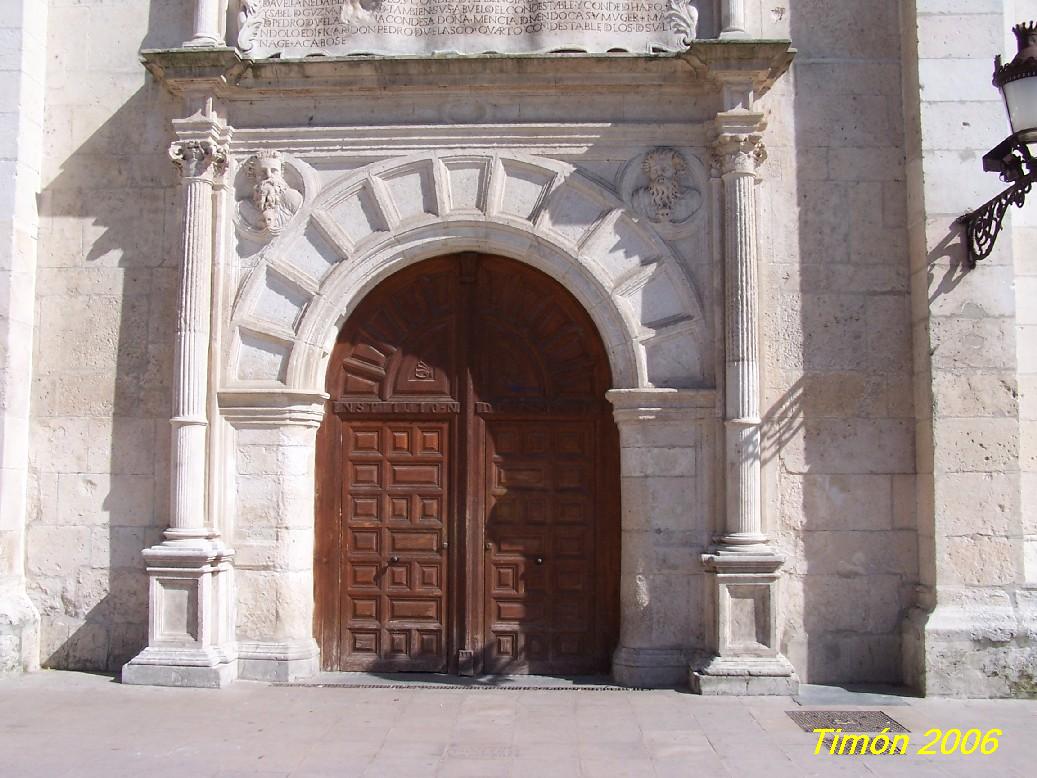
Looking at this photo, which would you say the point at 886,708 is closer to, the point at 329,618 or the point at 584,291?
the point at 584,291

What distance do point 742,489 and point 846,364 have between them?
119cm

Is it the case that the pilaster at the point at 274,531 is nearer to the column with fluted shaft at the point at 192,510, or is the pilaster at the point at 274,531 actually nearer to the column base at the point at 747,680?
the column with fluted shaft at the point at 192,510

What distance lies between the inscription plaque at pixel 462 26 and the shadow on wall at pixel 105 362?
2.58ft

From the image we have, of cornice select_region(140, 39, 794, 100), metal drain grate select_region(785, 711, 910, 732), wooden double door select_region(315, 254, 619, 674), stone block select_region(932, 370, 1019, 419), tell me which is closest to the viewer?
metal drain grate select_region(785, 711, 910, 732)

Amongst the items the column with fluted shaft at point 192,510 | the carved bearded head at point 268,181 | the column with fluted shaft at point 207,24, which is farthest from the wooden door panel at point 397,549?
the column with fluted shaft at point 207,24

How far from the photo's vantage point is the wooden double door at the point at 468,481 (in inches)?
273

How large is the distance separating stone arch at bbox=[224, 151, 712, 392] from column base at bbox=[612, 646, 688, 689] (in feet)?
6.04

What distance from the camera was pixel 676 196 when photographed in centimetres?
679

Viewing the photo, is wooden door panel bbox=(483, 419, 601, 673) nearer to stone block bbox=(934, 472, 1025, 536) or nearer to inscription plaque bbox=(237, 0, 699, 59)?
stone block bbox=(934, 472, 1025, 536)

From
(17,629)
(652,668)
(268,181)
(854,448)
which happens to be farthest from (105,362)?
(854,448)

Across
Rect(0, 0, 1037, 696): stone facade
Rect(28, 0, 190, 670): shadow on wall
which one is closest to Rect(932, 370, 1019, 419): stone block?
Rect(0, 0, 1037, 696): stone facade

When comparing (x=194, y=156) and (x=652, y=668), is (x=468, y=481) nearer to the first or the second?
(x=652, y=668)

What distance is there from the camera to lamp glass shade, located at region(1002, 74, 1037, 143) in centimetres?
510

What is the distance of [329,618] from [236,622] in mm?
652
